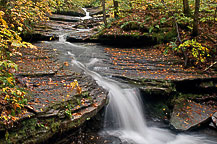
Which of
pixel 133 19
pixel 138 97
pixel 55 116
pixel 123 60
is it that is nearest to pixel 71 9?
pixel 133 19

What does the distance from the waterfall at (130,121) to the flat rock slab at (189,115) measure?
1.27 feet

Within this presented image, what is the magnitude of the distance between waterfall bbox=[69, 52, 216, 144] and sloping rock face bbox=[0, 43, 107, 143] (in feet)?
2.59

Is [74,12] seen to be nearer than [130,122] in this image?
No

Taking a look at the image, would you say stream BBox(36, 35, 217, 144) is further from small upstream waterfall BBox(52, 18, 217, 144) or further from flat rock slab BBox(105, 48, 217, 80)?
flat rock slab BBox(105, 48, 217, 80)

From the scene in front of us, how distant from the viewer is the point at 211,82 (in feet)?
24.6

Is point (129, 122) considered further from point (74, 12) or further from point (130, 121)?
point (74, 12)

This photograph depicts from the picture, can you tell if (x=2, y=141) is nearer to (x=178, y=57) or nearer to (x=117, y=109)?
(x=117, y=109)

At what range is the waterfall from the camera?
5826 mm

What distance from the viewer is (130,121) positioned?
6.39 metres

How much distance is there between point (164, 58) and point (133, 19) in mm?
4684

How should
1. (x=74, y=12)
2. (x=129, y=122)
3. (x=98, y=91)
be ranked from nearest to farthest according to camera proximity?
(x=98, y=91) < (x=129, y=122) < (x=74, y=12)

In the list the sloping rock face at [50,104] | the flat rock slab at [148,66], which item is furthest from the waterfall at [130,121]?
the flat rock slab at [148,66]

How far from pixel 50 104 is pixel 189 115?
209 inches

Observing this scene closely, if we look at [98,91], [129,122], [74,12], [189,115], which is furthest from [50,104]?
[74,12]
